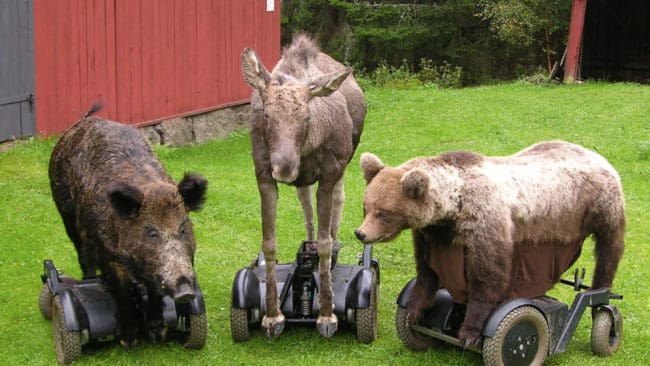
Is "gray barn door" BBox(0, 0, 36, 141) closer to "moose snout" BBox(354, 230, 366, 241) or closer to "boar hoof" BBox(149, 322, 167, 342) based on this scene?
"boar hoof" BBox(149, 322, 167, 342)

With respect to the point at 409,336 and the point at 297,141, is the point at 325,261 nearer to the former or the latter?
the point at 409,336

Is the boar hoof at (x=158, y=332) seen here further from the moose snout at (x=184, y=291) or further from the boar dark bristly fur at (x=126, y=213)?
the moose snout at (x=184, y=291)

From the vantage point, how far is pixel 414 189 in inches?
225

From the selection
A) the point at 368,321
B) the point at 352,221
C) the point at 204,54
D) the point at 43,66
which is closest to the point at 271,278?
the point at 368,321

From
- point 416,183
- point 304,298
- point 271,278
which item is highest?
point 416,183

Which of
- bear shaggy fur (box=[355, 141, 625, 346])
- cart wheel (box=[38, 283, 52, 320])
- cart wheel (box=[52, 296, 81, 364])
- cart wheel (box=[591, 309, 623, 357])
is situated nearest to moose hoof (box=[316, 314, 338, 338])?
bear shaggy fur (box=[355, 141, 625, 346])

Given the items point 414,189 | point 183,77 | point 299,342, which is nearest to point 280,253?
point 299,342

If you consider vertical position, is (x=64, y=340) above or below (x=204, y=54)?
below

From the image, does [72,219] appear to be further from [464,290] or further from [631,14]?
[631,14]

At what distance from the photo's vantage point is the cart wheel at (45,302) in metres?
6.96

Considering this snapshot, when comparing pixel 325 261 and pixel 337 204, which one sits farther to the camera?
pixel 337 204

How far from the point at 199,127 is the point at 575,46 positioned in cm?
1030

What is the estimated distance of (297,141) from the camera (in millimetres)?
5930

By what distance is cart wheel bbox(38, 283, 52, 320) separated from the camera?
6.96 meters
